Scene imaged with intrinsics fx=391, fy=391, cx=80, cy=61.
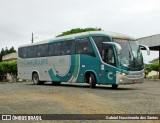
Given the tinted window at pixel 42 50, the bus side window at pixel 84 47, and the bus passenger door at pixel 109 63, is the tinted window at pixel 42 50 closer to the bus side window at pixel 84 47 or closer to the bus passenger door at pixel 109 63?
the bus side window at pixel 84 47

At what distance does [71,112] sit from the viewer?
1141cm

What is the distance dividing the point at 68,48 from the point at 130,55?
16.4 feet

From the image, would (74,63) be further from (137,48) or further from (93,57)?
(137,48)

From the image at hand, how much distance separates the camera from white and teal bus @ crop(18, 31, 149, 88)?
2162 cm

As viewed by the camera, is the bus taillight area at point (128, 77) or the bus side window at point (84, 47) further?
the bus side window at point (84, 47)

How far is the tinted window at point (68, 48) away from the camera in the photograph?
24.8 metres

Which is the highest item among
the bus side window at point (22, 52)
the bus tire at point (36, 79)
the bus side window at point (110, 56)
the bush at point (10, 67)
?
the bus side window at point (22, 52)

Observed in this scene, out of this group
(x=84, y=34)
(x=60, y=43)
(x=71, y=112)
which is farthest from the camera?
(x=60, y=43)

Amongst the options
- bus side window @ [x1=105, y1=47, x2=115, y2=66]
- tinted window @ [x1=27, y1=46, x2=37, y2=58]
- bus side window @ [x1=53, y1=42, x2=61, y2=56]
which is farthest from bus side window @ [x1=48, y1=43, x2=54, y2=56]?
bus side window @ [x1=105, y1=47, x2=115, y2=66]

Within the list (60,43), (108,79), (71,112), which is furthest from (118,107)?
(60,43)

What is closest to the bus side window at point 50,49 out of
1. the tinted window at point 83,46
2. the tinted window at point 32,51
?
the tinted window at point 32,51

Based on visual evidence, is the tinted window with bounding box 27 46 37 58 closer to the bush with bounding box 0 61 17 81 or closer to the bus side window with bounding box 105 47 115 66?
the bus side window with bounding box 105 47 115 66

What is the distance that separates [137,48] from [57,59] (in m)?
6.38

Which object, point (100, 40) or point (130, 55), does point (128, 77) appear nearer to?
point (130, 55)
